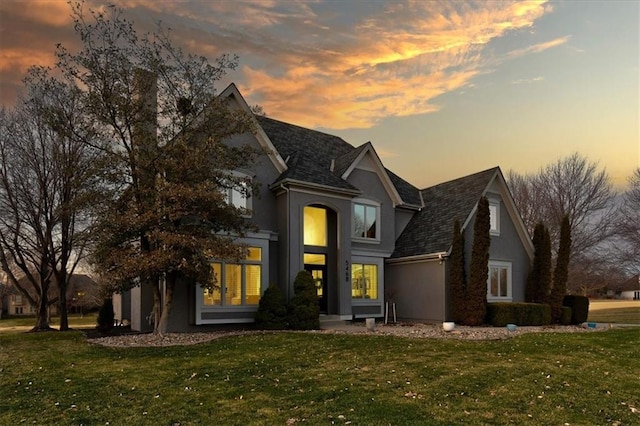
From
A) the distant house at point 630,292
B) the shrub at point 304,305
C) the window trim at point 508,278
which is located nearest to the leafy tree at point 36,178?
the shrub at point 304,305

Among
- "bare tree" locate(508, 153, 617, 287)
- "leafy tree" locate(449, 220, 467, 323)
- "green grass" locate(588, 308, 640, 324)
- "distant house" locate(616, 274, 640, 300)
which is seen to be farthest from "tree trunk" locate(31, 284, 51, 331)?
"distant house" locate(616, 274, 640, 300)

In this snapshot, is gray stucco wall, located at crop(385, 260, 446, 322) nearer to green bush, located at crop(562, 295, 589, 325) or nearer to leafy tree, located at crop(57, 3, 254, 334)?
green bush, located at crop(562, 295, 589, 325)

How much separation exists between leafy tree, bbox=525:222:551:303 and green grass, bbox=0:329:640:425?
8699 mm

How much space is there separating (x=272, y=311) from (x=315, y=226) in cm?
503

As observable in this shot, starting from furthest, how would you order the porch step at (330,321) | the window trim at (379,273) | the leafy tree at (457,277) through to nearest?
the window trim at (379,273) → the leafy tree at (457,277) → the porch step at (330,321)

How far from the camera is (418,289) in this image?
20594 millimetres

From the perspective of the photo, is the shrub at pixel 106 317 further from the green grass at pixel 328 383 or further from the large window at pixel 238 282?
the green grass at pixel 328 383

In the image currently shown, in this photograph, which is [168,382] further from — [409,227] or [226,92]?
[409,227]

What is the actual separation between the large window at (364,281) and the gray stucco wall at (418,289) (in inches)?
41.4

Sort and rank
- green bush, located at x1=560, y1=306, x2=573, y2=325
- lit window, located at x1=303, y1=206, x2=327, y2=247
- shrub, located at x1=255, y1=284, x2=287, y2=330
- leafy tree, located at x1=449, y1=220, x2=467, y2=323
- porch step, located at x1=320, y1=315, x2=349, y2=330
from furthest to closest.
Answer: green bush, located at x1=560, y1=306, x2=573, y2=325
lit window, located at x1=303, y1=206, x2=327, y2=247
leafy tree, located at x1=449, y1=220, x2=467, y2=323
porch step, located at x1=320, y1=315, x2=349, y2=330
shrub, located at x1=255, y1=284, x2=287, y2=330

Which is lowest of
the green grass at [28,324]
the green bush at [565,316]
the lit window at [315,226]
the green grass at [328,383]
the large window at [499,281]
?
the green grass at [28,324]

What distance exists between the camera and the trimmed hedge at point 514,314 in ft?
59.6

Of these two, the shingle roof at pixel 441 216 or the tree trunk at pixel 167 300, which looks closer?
the tree trunk at pixel 167 300

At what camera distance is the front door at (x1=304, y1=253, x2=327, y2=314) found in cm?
1984
